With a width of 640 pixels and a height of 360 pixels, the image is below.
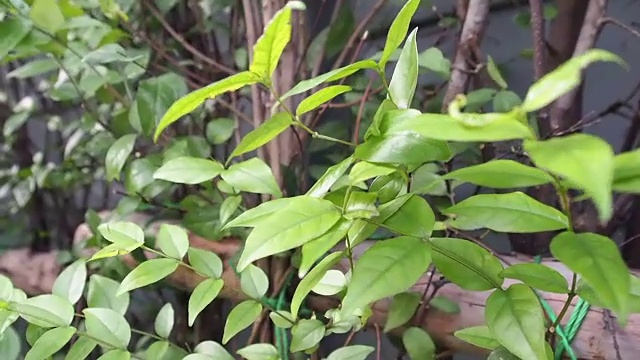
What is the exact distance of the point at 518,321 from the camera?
367mm

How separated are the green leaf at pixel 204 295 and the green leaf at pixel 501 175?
309 mm

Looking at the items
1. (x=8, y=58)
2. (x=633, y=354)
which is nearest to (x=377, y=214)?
(x=633, y=354)

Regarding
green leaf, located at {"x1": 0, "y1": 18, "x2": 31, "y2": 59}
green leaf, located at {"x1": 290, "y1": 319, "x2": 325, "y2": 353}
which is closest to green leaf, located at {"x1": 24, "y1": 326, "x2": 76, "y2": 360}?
→ green leaf, located at {"x1": 290, "y1": 319, "x2": 325, "y2": 353}

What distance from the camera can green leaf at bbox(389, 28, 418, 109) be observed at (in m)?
0.42

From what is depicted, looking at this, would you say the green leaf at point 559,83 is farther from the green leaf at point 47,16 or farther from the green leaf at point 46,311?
the green leaf at point 47,16

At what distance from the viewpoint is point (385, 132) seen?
36 cm

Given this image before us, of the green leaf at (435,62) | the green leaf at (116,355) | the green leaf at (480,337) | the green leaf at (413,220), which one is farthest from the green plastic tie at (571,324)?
the green leaf at (116,355)

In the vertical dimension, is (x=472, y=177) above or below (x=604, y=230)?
above

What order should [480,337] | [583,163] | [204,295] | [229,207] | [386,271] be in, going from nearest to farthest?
[583,163]
[386,271]
[480,337]
[204,295]
[229,207]

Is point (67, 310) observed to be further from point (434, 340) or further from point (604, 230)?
point (604, 230)

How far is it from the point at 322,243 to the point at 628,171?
18 cm

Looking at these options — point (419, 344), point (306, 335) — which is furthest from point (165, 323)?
point (419, 344)

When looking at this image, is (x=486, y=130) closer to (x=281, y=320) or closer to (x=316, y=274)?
(x=316, y=274)

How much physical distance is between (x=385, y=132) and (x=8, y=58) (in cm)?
60
